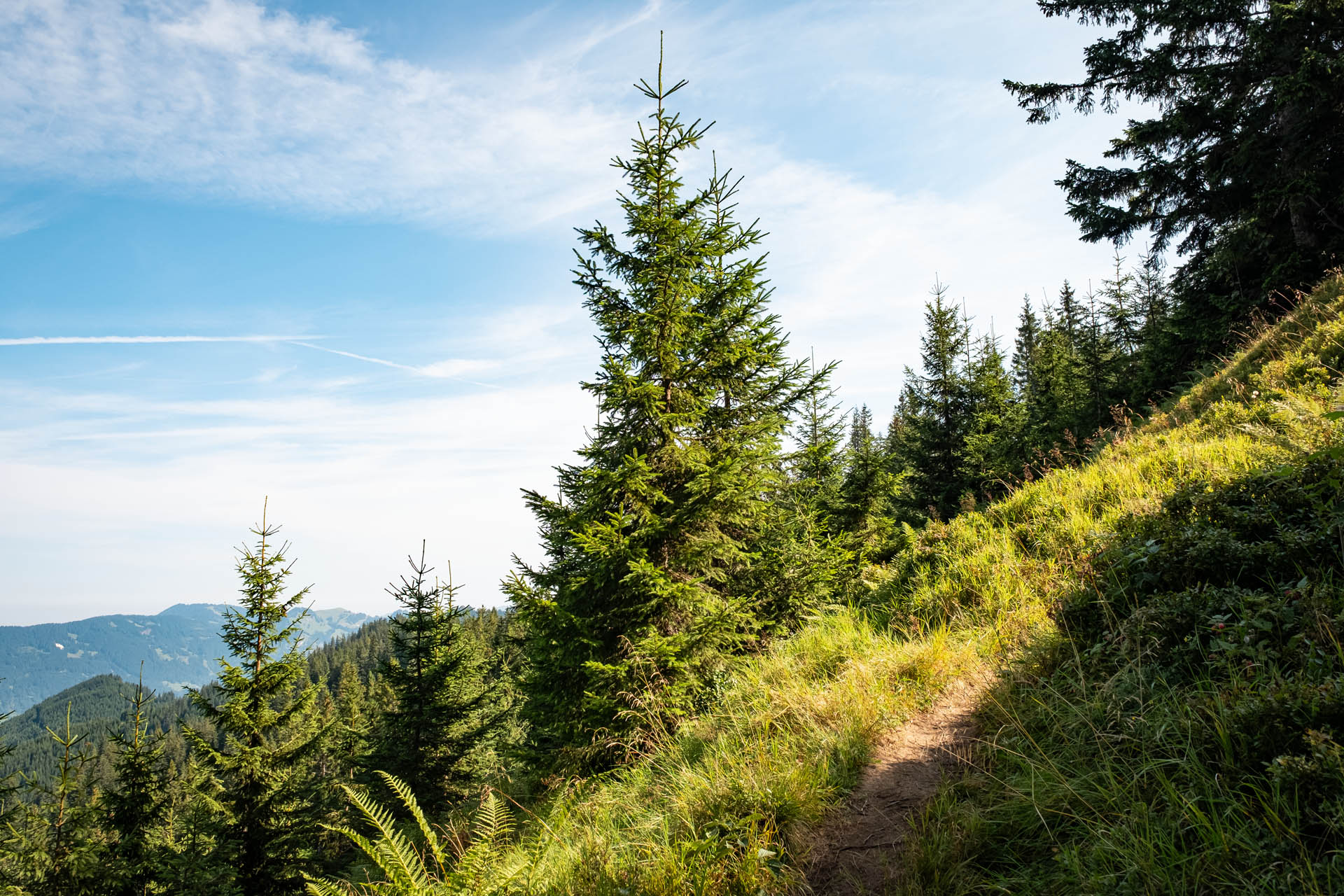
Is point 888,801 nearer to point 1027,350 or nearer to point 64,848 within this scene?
point 64,848

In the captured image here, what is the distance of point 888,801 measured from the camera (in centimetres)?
331

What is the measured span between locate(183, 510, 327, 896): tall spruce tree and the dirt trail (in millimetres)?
15006

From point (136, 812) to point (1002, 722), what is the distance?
2176cm

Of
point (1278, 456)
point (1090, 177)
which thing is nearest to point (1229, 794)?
point (1278, 456)

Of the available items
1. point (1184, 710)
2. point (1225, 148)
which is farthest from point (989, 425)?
point (1184, 710)

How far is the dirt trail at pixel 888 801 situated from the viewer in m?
2.90

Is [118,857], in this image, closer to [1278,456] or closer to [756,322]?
[756,322]

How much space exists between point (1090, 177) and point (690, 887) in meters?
18.0

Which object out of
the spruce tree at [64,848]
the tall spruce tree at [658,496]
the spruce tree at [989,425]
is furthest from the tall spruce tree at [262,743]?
the spruce tree at [989,425]

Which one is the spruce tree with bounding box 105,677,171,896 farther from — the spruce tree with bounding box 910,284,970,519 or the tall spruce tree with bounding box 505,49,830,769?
the spruce tree with bounding box 910,284,970,519

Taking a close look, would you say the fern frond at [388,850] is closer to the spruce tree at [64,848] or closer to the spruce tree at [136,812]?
the spruce tree at [64,848]

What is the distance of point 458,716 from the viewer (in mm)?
15609

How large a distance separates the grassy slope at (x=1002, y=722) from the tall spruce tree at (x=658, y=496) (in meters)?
1.14

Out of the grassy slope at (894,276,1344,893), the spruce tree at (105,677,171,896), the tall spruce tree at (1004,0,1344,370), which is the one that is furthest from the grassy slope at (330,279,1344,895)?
the spruce tree at (105,677,171,896)
